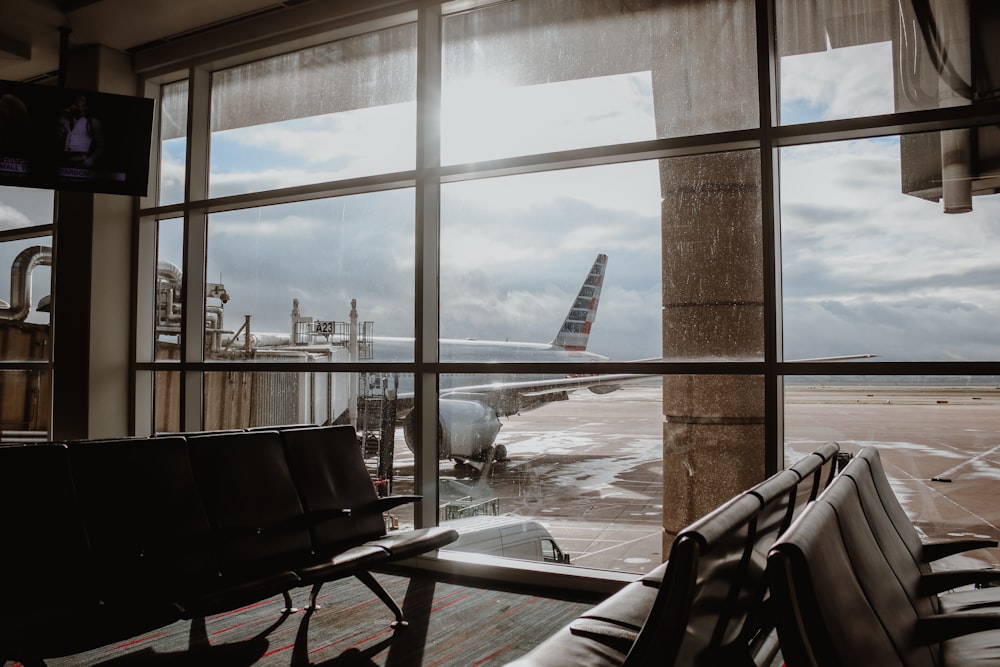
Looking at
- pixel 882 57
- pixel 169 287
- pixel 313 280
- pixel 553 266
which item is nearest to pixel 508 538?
pixel 553 266

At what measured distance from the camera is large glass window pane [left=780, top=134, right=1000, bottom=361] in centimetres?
324

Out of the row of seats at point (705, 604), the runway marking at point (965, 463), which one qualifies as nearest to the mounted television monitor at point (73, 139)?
the row of seats at point (705, 604)

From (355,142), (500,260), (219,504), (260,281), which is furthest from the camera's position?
(260,281)

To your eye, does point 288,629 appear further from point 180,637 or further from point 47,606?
point 47,606

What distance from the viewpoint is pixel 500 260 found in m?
4.37

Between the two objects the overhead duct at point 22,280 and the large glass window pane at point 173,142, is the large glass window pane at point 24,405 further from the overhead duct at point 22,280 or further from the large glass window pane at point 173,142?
the large glass window pane at point 173,142

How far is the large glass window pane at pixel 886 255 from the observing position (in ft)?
10.6

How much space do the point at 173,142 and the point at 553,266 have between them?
3502mm

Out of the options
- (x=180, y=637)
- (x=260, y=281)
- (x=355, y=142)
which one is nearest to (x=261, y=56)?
(x=355, y=142)

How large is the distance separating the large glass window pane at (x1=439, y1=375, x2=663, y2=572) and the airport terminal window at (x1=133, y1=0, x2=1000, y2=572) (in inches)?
0.6

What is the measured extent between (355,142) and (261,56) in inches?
46.0

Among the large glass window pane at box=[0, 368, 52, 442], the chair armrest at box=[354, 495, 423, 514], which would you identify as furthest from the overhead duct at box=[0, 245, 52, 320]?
the chair armrest at box=[354, 495, 423, 514]

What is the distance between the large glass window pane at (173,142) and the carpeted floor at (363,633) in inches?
137

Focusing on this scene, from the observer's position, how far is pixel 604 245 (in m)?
4.06
